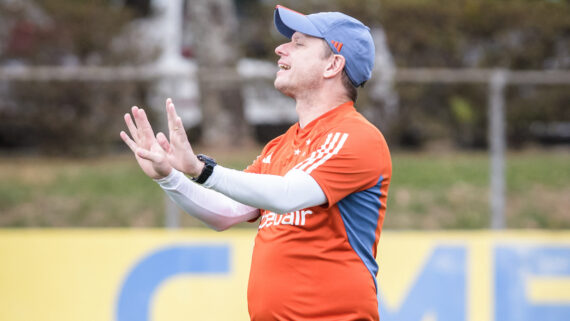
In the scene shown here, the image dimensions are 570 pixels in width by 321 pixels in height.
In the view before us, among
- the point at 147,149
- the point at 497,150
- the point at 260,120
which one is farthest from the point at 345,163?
the point at 260,120

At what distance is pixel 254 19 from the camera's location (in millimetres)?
11977

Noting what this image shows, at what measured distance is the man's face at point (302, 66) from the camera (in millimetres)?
3045

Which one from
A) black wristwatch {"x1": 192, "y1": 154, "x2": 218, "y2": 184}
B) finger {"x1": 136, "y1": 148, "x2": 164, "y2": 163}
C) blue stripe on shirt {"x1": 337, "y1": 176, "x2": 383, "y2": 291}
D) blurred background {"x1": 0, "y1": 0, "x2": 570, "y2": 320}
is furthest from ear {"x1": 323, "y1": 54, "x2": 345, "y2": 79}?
blurred background {"x1": 0, "y1": 0, "x2": 570, "y2": 320}

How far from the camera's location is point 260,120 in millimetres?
9406

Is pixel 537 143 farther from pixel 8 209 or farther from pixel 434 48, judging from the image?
pixel 8 209

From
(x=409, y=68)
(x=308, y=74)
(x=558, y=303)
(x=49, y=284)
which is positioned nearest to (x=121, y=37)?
(x=409, y=68)

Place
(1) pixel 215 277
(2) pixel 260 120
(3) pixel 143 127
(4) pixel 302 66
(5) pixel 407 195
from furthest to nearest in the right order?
(2) pixel 260 120, (5) pixel 407 195, (1) pixel 215 277, (4) pixel 302 66, (3) pixel 143 127

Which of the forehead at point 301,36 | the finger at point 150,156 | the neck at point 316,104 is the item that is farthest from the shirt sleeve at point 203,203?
the forehead at point 301,36

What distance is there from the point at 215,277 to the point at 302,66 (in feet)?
11.3

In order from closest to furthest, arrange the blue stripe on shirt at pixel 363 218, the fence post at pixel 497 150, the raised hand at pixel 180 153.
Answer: the raised hand at pixel 180 153 → the blue stripe on shirt at pixel 363 218 → the fence post at pixel 497 150

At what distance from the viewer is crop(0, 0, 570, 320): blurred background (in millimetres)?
8656

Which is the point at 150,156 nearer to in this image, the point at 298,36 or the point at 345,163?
the point at 345,163

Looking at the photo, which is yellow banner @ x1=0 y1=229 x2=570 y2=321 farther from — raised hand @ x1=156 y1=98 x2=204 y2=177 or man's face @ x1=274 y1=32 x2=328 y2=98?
raised hand @ x1=156 y1=98 x2=204 y2=177

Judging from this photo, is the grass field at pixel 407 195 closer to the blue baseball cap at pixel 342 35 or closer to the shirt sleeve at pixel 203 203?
the shirt sleeve at pixel 203 203
